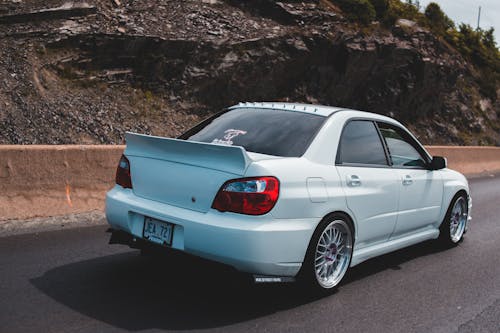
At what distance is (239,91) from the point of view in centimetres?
1989

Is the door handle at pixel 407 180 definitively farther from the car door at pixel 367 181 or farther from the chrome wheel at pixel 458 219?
the chrome wheel at pixel 458 219

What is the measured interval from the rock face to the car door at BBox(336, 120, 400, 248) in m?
10.8

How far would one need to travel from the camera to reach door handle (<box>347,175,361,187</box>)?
468 cm

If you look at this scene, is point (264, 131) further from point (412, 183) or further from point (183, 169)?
point (412, 183)

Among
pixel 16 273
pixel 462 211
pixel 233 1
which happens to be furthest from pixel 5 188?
pixel 233 1

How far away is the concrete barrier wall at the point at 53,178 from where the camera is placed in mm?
6449

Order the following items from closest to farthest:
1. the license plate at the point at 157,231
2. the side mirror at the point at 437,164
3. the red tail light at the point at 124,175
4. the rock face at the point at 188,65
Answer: the license plate at the point at 157,231 < the red tail light at the point at 124,175 < the side mirror at the point at 437,164 < the rock face at the point at 188,65

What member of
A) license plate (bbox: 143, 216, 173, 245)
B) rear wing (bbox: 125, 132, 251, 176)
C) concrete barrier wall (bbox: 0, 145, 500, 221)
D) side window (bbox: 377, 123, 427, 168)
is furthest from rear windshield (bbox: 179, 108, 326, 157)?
concrete barrier wall (bbox: 0, 145, 500, 221)

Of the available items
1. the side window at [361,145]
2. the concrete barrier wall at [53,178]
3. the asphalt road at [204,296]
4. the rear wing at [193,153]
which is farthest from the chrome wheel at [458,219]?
the concrete barrier wall at [53,178]

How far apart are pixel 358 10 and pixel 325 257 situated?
67.9 feet

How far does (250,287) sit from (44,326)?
1.75 m

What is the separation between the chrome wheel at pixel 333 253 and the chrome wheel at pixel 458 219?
8.26ft

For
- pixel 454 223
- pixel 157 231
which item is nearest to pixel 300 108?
pixel 157 231

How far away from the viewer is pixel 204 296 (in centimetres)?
438
